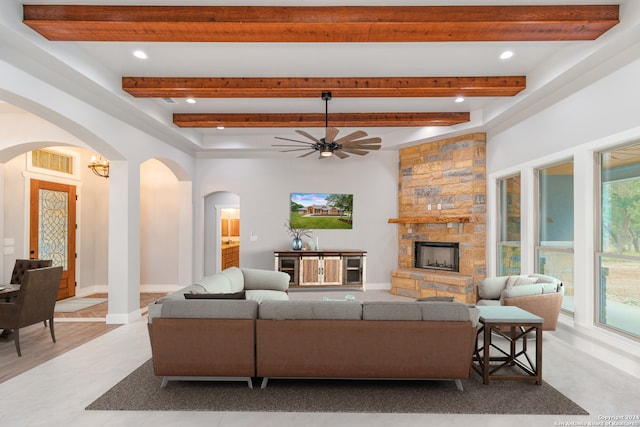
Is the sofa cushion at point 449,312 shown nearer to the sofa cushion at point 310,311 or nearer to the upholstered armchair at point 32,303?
the sofa cushion at point 310,311

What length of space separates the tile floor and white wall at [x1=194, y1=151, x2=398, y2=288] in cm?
415

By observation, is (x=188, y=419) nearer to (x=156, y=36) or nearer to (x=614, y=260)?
(x=156, y=36)

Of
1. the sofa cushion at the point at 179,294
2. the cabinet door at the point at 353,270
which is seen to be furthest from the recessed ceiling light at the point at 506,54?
the cabinet door at the point at 353,270

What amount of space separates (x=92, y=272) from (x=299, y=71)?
6.20 m

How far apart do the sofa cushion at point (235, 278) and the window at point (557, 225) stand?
171 inches

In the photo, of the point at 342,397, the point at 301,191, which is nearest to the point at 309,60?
the point at 342,397

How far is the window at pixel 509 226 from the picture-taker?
5914 mm

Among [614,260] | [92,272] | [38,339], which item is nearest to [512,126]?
[614,260]

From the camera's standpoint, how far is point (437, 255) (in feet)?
24.0

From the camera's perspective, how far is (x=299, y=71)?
4.57 metres

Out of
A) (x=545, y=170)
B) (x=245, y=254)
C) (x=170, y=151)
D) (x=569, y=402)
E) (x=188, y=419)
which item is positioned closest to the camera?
(x=188, y=419)

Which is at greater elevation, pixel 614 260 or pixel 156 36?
pixel 156 36

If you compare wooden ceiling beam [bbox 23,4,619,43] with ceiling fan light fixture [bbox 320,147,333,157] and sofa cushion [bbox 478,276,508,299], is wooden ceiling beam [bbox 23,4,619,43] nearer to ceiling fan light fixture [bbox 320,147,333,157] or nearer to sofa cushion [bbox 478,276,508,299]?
ceiling fan light fixture [bbox 320,147,333,157]

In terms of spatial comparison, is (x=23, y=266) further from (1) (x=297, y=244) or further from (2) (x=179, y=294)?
(1) (x=297, y=244)
